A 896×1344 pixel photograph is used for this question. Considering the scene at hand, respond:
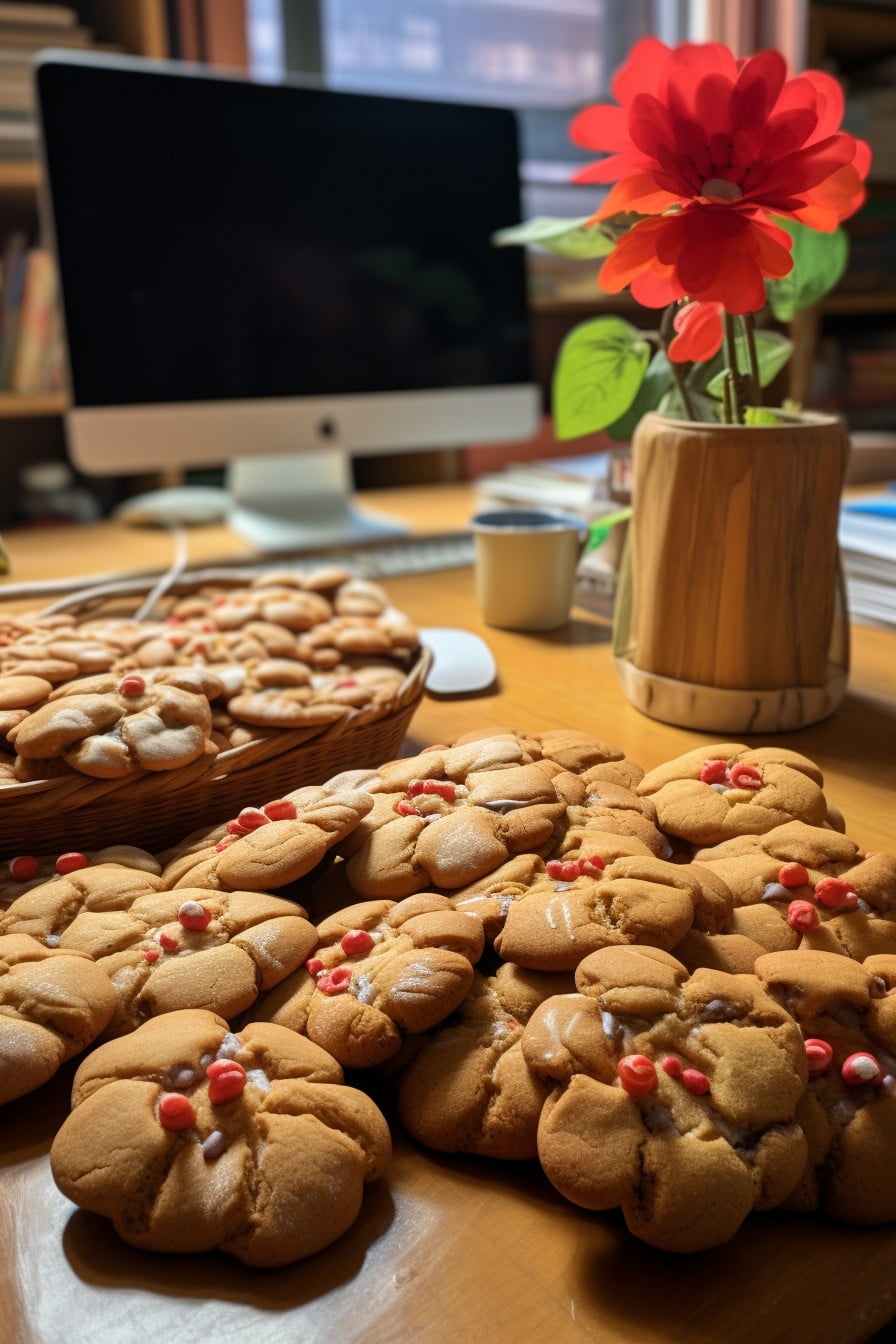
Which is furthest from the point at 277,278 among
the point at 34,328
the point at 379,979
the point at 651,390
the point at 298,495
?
the point at 379,979

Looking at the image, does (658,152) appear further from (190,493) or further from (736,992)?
(190,493)

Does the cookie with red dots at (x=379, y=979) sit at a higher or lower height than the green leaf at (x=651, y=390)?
lower

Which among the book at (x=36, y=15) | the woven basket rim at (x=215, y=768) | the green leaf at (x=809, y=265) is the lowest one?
the woven basket rim at (x=215, y=768)

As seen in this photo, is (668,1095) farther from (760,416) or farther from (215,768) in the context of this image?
(760,416)

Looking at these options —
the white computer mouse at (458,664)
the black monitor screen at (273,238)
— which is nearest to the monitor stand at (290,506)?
the black monitor screen at (273,238)

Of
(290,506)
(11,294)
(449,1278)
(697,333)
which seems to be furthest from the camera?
(11,294)

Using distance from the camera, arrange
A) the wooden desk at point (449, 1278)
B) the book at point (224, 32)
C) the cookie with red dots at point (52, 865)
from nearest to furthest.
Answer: the wooden desk at point (449, 1278) < the cookie with red dots at point (52, 865) < the book at point (224, 32)

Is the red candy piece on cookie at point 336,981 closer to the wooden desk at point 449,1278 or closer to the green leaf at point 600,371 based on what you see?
the wooden desk at point 449,1278

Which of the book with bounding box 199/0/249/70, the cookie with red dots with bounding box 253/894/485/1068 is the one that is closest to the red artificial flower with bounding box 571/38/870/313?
the cookie with red dots with bounding box 253/894/485/1068
